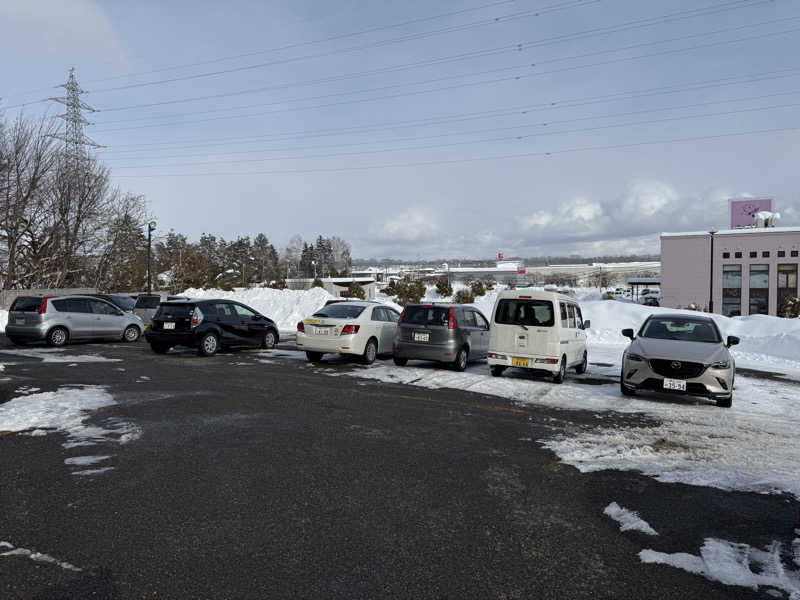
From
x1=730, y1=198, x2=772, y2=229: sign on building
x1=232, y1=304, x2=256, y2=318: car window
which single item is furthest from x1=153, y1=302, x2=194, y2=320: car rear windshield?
x1=730, y1=198, x2=772, y2=229: sign on building

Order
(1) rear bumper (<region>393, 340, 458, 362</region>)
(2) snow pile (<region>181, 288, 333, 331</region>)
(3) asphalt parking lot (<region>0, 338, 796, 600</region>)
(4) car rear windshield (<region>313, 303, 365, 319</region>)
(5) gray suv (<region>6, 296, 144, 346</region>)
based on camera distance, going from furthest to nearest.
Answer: (2) snow pile (<region>181, 288, 333, 331</region>)
(5) gray suv (<region>6, 296, 144, 346</region>)
(4) car rear windshield (<region>313, 303, 365, 319</region>)
(1) rear bumper (<region>393, 340, 458, 362</region>)
(3) asphalt parking lot (<region>0, 338, 796, 600</region>)

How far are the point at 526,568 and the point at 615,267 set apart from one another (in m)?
169

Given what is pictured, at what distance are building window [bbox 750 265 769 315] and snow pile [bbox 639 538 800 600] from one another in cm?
6347

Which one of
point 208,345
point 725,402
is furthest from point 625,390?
point 208,345

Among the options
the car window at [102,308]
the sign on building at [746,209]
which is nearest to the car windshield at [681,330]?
the car window at [102,308]

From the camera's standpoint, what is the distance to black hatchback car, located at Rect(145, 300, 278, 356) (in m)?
14.5

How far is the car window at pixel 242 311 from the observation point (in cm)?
1619

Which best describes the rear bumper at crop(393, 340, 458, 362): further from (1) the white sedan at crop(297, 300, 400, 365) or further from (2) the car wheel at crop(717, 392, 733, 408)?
(2) the car wheel at crop(717, 392, 733, 408)

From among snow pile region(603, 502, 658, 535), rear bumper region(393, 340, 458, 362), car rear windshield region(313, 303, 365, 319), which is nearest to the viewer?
snow pile region(603, 502, 658, 535)

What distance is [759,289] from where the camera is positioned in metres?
57.2

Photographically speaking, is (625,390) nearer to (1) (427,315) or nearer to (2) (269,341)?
(1) (427,315)

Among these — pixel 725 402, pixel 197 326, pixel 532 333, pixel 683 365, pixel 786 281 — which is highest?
pixel 786 281

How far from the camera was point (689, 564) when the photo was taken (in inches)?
143

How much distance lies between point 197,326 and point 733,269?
6173 cm
